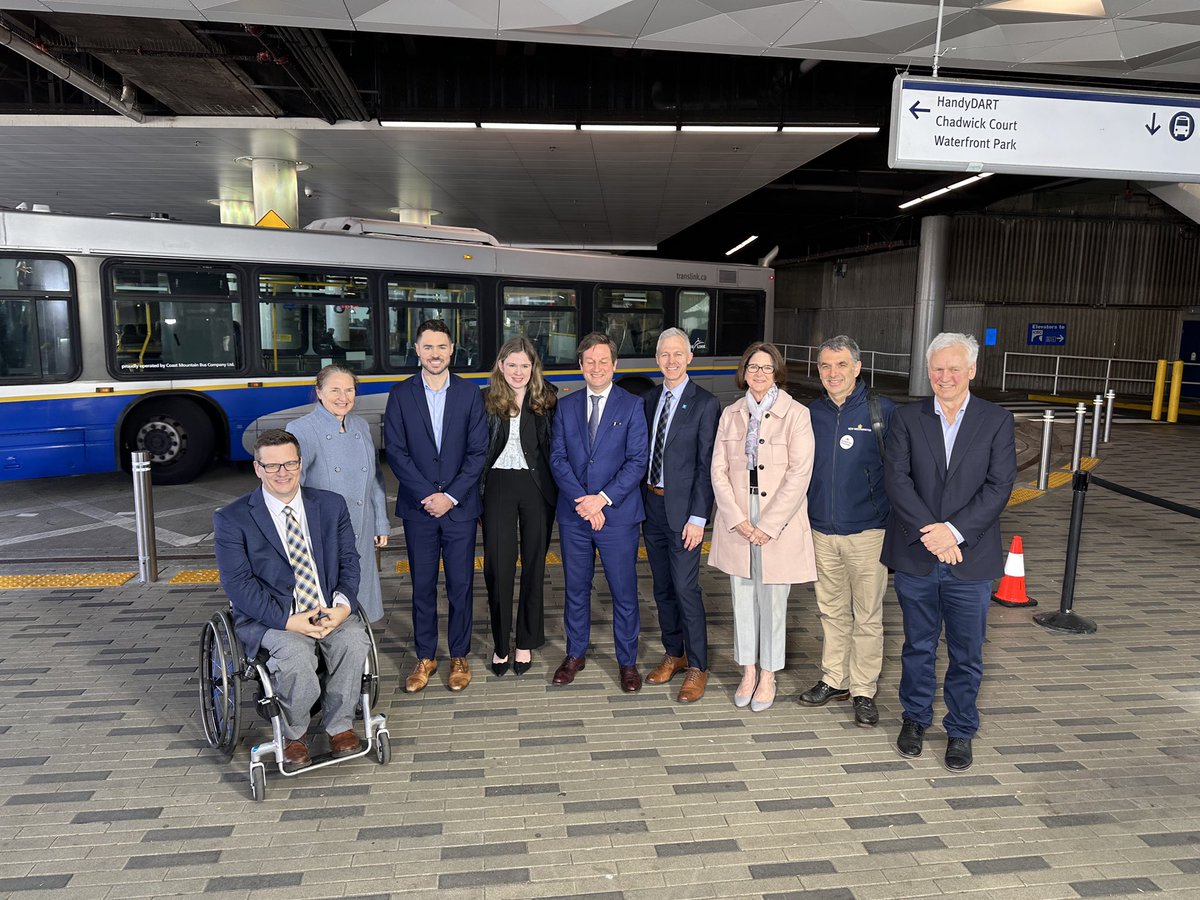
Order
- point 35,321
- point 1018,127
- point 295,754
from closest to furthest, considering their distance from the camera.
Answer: point 295,754 → point 1018,127 → point 35,321

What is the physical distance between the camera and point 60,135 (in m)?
12.1

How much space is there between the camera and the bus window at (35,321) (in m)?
8.02

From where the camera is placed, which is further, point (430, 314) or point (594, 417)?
point (430, 314)

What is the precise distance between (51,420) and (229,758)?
637 cm

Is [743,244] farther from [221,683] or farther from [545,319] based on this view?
[221,683]

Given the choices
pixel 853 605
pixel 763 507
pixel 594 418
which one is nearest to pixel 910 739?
pixel 853 605

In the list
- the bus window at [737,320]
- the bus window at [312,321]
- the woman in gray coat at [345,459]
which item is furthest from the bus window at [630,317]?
the woman in gray coat at [345,459]

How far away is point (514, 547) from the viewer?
4.39m

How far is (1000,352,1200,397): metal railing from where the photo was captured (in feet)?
74.2

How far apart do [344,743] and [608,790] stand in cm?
119

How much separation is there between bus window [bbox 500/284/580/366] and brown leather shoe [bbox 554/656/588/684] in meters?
7.21

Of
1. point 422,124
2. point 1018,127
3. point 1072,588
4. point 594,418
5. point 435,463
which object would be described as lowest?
point 1072,588

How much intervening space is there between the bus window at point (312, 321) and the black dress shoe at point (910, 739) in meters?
7.91

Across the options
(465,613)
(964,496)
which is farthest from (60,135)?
(964,496)
